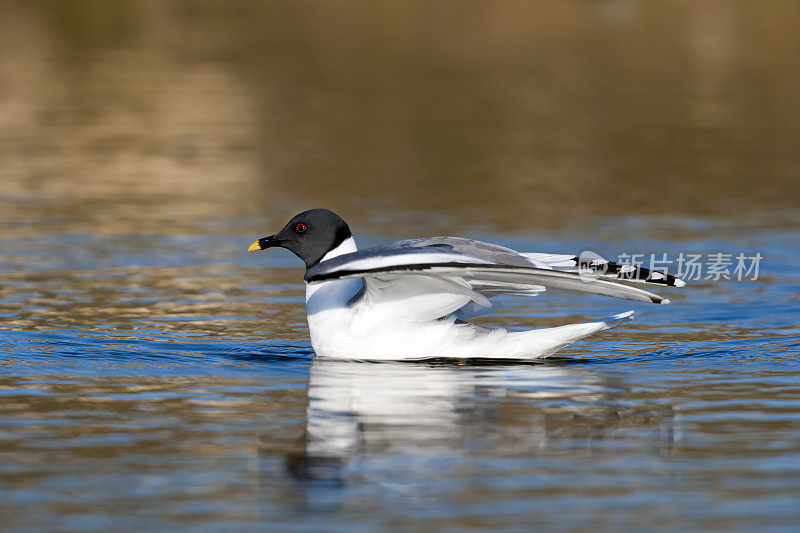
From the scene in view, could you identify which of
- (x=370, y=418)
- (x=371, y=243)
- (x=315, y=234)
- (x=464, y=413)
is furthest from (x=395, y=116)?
(x=370, y=418)

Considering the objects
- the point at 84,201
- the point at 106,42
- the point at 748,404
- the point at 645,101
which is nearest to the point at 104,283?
the point at 84,201

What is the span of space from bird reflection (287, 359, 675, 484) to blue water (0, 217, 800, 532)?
1.0 inches

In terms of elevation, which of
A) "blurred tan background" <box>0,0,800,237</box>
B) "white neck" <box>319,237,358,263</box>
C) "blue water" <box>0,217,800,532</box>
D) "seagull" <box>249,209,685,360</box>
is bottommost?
"blue water" <box>0,217,800,532</box>

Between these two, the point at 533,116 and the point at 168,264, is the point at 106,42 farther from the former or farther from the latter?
the point at 168,264

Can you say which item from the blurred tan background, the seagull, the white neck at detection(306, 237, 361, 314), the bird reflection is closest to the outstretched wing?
the seagull

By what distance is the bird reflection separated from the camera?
8.08m

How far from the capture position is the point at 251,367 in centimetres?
1063

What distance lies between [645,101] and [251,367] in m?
22.6

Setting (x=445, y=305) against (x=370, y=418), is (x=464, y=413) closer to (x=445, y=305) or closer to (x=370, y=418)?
(x=370, y=418)

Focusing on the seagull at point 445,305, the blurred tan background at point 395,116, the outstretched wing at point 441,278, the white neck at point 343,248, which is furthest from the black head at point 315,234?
the blurred tan background at point 395,116

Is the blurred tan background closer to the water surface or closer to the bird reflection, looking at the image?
the water surface

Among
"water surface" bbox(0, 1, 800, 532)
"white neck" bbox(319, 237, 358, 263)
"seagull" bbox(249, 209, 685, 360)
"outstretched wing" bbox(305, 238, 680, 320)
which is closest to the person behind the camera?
"water surface" bbox(0, 1, 800, 532)

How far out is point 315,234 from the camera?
11.3 metres

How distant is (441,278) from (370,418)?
160 centimetres
